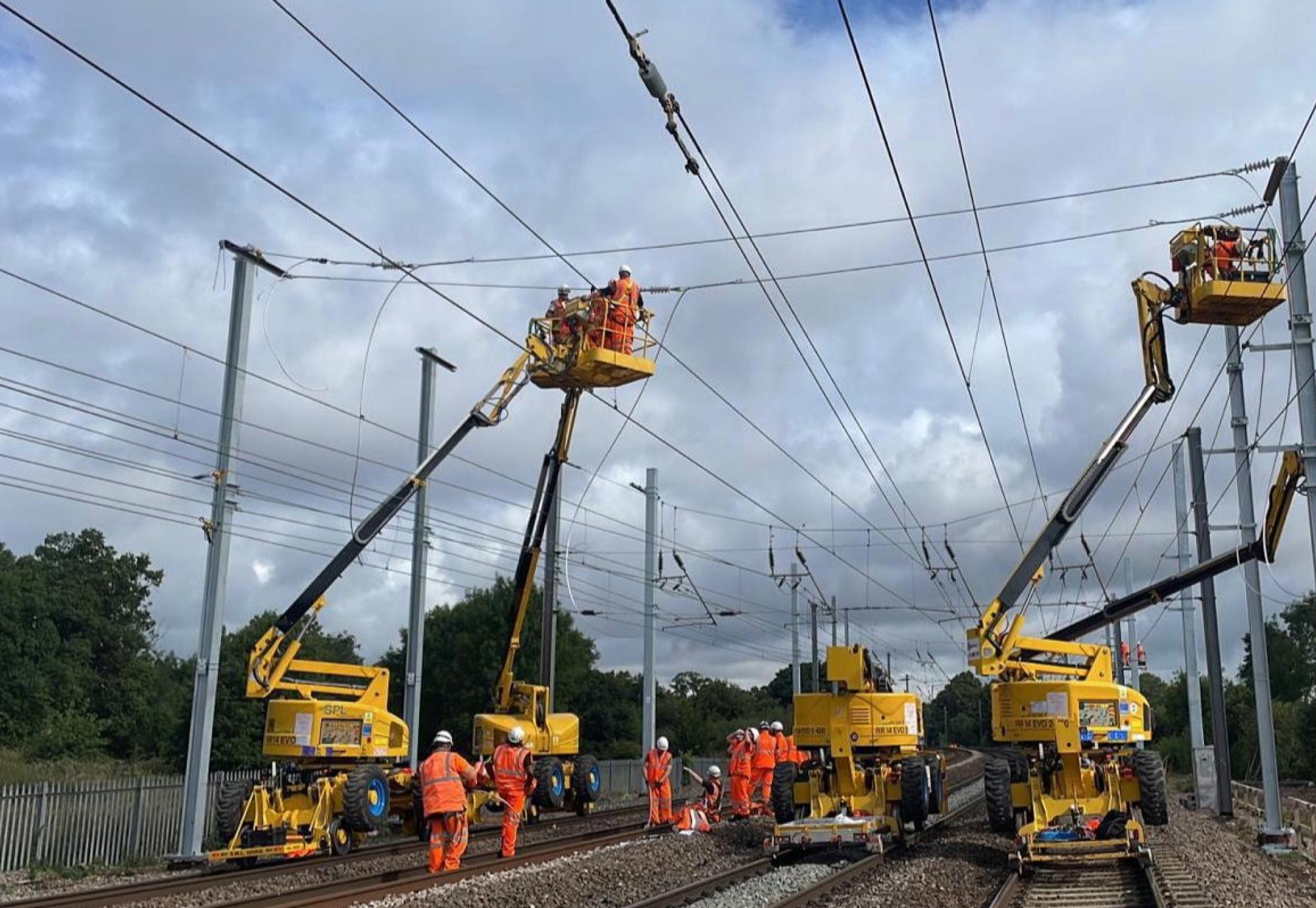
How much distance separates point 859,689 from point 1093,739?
375cm

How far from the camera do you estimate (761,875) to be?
1695 cm

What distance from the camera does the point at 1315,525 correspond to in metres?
17.2

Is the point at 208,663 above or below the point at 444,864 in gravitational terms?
above

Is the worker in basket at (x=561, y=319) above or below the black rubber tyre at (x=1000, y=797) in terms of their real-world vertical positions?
above

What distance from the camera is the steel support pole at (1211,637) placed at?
27562 mm

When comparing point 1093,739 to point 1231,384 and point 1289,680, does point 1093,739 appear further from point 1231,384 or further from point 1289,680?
point 1289,680

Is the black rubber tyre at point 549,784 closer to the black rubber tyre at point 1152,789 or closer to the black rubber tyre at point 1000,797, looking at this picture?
the black rubber tyre at point 1000,797

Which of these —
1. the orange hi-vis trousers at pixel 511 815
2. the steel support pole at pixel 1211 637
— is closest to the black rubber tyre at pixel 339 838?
the orange hi-vis trousers at pixel 511 815

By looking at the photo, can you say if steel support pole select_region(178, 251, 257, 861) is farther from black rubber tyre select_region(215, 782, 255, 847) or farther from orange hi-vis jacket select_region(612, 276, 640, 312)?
orange hi-vis jacket select_region(612, 276, 640, 312)

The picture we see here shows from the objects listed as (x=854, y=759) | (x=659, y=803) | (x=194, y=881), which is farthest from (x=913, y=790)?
(x=194, y=881)

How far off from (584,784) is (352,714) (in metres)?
7.13

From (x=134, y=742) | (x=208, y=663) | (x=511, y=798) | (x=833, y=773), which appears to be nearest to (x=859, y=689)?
(x=833, y=773)

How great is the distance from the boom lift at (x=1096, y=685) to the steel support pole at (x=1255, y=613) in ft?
1.73

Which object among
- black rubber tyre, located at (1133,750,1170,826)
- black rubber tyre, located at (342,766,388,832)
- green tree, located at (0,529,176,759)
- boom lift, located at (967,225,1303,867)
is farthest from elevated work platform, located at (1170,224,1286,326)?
green tree, located at (0,529,176,759)
